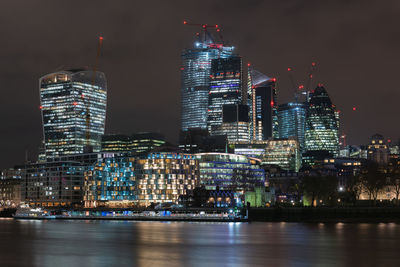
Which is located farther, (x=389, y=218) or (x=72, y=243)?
(x=389, y=218)

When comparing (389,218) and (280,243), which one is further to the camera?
(389,218)

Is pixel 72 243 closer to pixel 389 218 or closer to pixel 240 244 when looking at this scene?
pixel 240 244

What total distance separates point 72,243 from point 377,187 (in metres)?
128

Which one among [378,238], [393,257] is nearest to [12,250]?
[393,257]

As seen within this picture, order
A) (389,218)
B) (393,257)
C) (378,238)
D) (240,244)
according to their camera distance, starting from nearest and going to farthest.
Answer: (393,257), (240,244), (378,238), (389,218)

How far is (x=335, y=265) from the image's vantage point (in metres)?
64.8

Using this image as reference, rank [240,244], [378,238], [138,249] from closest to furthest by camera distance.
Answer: [138,249]
[240,244]
[378,238]

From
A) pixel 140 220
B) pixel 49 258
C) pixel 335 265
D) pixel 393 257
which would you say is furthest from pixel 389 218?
pixel 49 258

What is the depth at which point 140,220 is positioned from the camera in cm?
18862

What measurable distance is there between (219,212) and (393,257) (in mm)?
115041

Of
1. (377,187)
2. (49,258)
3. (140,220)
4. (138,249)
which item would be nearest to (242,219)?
(140,220)

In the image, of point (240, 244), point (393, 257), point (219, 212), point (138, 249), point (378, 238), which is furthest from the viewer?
point (219, 212)

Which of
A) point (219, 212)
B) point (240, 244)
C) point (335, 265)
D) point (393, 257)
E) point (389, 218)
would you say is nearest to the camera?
point (335, 265)

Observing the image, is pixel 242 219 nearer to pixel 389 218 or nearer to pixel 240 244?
pixel 389 218
